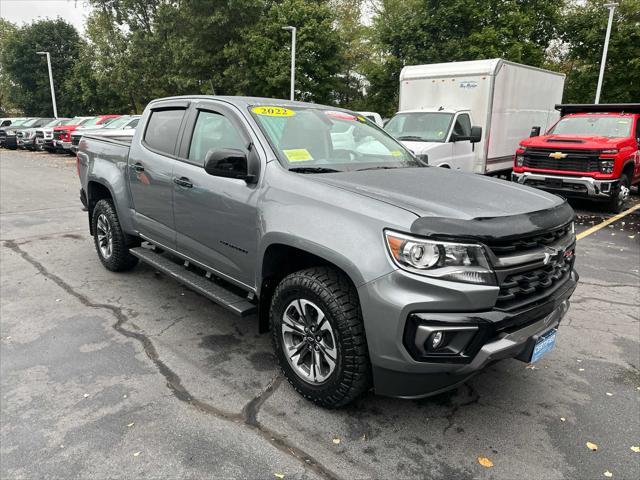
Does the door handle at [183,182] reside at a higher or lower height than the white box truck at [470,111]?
lower

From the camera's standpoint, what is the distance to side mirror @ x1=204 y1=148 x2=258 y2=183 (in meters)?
3.15

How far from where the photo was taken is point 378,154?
3.96 meters

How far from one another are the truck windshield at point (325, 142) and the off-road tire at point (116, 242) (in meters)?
2.38

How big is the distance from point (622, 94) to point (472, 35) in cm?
709

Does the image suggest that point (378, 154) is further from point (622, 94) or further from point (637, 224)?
point (622, 94)

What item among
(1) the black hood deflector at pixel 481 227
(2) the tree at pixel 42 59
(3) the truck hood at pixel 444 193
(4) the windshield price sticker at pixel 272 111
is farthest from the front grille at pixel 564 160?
(2) the tree at pixel 42 59

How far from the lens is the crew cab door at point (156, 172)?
166 inches

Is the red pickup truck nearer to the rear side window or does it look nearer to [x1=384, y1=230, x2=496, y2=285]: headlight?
the rear side window

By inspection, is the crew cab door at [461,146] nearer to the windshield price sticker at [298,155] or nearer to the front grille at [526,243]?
the windshield price sticker at [298,155]

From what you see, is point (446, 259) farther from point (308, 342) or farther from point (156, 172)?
point (156, 172)

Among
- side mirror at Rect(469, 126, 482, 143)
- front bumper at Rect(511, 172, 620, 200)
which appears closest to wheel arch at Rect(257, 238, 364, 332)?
side mirror at Rect(469, 126, 482, 143)

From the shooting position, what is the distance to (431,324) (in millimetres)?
2383

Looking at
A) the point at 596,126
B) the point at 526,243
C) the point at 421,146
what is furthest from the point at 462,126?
the point at 526,243

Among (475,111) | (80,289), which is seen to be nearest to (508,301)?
(80,289)
